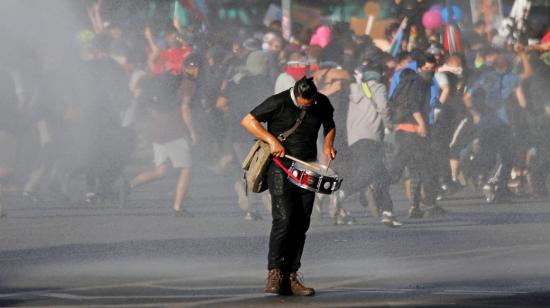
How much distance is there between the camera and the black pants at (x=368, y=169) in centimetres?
1423

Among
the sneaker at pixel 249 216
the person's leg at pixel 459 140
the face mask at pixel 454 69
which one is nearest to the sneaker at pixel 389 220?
the sneaker at pixel 249 216

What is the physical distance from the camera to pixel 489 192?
17.1 meters

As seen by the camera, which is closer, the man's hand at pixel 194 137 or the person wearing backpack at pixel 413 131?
the person wearing backpack at pixel 413 131

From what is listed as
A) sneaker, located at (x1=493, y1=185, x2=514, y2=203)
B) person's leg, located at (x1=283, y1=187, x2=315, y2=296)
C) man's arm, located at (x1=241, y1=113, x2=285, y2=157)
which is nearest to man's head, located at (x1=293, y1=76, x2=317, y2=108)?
man's arm, located at (x1=241, y1=113, x2=285, y2=157)

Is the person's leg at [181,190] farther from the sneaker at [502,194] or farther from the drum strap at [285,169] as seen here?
the drum strap at [285,169]

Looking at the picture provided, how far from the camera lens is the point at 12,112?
1548 centimetres

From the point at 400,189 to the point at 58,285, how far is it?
9573 millimetres

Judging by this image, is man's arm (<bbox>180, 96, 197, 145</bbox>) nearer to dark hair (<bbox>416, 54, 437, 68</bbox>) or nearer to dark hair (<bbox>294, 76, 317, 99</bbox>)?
dark hair (<bbox>416, 54, 437, 68</bbox>)

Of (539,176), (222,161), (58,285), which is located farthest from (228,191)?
(58,285)

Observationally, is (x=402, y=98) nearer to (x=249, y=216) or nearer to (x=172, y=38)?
(x=249, y=216)

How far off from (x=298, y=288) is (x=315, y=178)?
64 centimetres

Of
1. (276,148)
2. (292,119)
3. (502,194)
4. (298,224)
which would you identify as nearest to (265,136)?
(276,148)

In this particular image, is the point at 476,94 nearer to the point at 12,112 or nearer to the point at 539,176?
the point at 539,176

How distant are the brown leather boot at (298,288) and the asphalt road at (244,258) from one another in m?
0.06
